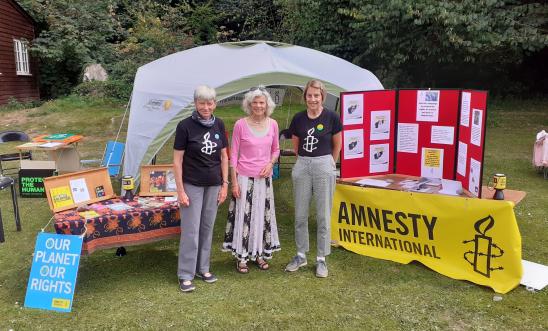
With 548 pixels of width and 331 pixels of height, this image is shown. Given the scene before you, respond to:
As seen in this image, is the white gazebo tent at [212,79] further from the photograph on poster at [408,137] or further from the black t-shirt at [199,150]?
the black t-shirt at [199,150]

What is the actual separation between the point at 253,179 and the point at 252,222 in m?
0.37

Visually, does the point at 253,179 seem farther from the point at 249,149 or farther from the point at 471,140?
the point at 471,140

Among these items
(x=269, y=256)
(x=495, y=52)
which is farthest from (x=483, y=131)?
(x=495, y=52)

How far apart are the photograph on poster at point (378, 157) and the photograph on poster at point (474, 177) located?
1.00 metres

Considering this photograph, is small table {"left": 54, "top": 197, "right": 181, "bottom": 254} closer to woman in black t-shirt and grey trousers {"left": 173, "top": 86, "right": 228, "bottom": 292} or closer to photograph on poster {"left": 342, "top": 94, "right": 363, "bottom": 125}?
woman in black t-shirt and grey trousers {"left": 173, "top": 86, "right": 228, "bottom": 292}

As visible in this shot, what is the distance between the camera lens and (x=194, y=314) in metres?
3.37

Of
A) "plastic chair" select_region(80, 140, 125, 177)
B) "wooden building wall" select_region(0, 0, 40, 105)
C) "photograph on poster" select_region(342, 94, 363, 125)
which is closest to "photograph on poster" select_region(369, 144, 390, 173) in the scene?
"photograph on poster" select_region(342, 94, 363, 125)

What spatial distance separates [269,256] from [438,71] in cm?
1220

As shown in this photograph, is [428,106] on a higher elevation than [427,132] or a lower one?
higher

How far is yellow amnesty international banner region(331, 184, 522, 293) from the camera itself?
365 cm

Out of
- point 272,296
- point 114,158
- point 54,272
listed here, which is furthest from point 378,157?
point 114,158

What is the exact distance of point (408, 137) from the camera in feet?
16.3

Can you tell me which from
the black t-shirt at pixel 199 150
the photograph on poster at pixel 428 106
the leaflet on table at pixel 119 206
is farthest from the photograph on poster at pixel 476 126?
the leaflet on table at pixel 119 206

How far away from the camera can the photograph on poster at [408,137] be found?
16.1 ft
